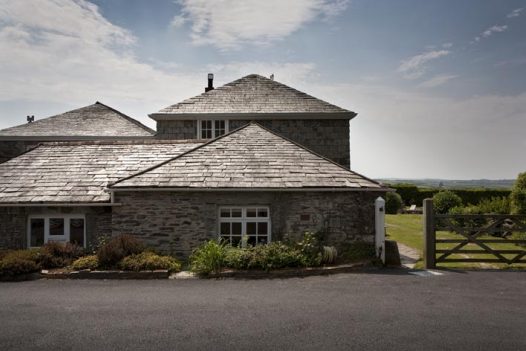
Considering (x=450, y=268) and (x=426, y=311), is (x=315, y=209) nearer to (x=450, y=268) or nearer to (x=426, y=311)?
(x=450, y=268)

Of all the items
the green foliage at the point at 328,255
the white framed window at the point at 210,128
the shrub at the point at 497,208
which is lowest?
the green foliage at the point at 328,255

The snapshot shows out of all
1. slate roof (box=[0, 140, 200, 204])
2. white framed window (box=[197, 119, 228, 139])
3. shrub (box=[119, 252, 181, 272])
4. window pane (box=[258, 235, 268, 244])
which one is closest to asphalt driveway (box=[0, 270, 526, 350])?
shrub (box=[119, 252, 181, 272])

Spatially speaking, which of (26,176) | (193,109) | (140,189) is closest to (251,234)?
(140,189)

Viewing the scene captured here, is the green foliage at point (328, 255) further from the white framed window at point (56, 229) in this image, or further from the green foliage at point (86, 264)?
the white framed window at point (56, 229)

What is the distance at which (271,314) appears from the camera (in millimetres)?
7418

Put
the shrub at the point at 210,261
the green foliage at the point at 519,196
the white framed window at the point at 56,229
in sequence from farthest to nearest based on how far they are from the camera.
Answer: the green foliage at the point at 519,196 < the white framed window at the point at 56,229 < the shrub at the point at 210,261

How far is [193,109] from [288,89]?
6033 millimetres

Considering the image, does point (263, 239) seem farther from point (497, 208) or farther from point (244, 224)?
point (497, 208)

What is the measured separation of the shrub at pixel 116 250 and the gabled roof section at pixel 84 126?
13.6 m

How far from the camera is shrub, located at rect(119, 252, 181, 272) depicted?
10.6 meters

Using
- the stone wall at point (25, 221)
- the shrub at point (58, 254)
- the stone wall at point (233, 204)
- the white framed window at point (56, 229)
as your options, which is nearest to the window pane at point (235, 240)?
the stone wall at point (233, 204)

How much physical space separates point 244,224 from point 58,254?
18.8 feet

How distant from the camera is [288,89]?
23469 mm

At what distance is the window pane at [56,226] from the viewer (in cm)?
1300
